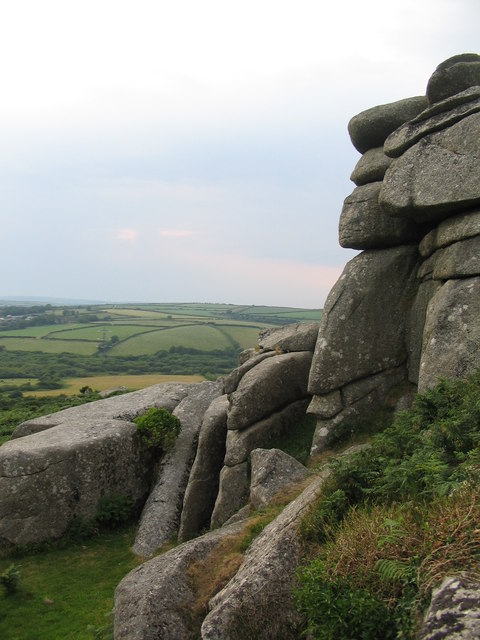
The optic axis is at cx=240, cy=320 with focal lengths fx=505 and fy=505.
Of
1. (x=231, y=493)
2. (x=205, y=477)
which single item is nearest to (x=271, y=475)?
(x=231, y=493)

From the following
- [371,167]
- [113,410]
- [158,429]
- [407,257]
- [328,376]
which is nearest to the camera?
[328,376]

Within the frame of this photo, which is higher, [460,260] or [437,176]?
[437,176]

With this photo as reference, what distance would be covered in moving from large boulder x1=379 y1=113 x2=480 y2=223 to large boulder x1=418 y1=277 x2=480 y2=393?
3.01 meters

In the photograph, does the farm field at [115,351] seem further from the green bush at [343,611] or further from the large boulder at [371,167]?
the green bush at [343,611]

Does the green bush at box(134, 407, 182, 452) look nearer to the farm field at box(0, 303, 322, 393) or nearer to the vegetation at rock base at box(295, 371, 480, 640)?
the vegetation at rock base at box(295, 371, 480, 640)

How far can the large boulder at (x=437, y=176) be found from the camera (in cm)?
1816

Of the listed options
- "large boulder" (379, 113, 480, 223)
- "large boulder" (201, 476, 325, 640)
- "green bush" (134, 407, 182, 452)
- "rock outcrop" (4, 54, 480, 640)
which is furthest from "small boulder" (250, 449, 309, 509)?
"large boulder" (379, 113, 480, 223)

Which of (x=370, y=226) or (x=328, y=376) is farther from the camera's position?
(x=370, y=226)

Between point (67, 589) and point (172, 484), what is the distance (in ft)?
24.1

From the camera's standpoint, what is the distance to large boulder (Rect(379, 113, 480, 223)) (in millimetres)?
18156

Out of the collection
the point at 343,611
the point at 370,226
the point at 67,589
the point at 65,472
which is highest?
the point at 370,226

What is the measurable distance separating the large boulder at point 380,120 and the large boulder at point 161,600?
19.5 m

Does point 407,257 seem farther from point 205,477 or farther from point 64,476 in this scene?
point 64,476

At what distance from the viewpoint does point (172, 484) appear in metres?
25.6
